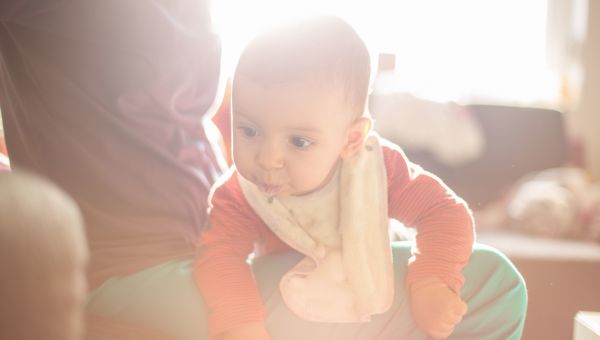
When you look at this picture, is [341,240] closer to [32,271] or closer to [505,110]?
[32,271]

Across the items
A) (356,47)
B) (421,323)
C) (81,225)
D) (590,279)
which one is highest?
(356,47)

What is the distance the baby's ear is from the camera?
43 centimetres

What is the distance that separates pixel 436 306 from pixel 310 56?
21 cm

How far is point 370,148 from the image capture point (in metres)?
0.47

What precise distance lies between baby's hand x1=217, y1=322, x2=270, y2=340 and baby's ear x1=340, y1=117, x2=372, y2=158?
0.49 feet

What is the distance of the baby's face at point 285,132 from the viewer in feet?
1.32

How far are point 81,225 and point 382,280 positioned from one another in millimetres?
239

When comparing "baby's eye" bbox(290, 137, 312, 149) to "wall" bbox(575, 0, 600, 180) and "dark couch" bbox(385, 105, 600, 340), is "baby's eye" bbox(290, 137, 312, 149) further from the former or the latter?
"wall" bbox(575, 0, 600, 180)

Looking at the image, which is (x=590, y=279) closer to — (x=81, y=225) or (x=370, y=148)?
(x=370, y=148)

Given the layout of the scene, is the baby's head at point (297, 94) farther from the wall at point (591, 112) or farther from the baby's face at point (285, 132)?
the wall at point (591, 112)

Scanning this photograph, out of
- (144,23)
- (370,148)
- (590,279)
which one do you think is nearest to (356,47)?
(370,148)

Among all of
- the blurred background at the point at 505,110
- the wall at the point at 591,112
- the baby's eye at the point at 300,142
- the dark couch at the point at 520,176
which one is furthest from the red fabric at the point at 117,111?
the wall at the point at 591,112

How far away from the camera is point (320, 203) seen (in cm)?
47

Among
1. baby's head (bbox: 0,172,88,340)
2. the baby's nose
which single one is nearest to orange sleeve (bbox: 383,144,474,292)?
the baby's nose
